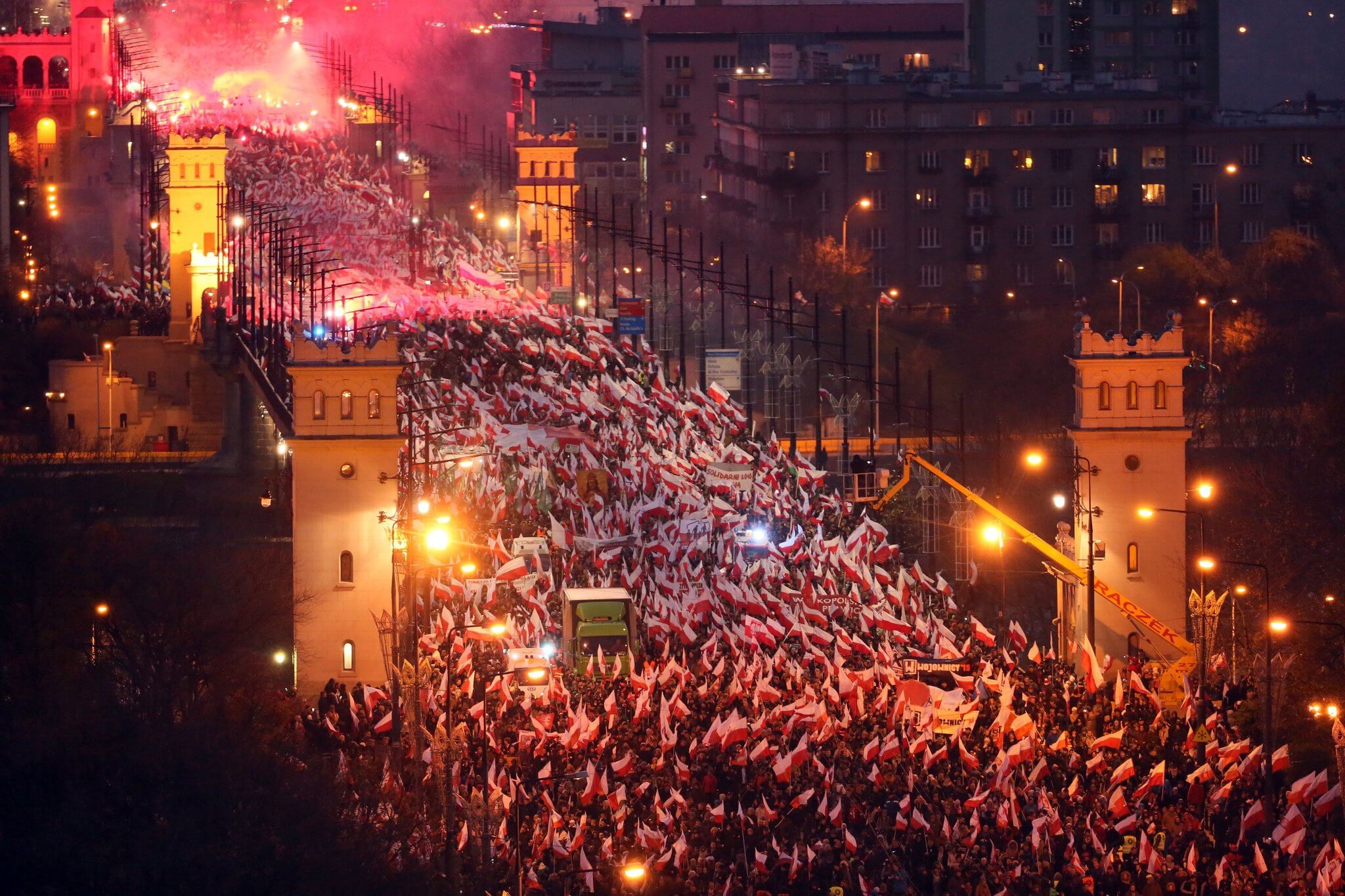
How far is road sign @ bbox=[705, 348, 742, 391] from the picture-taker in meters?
83.4

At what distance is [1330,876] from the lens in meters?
41.6

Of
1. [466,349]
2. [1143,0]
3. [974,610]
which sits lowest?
[974,610]

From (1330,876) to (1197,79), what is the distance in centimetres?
8861

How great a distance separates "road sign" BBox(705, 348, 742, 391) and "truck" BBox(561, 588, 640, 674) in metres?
27.4

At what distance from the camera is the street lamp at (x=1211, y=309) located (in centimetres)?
9162

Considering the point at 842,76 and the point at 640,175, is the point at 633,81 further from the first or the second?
the point at 842,76

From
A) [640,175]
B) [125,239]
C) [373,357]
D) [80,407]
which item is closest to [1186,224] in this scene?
[640,175]

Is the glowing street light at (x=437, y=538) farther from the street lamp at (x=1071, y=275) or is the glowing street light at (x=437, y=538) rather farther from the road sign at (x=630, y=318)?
the street lamp at (x=1071, y=275)

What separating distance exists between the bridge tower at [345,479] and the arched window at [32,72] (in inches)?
2590

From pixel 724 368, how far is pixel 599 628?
29.0 metres

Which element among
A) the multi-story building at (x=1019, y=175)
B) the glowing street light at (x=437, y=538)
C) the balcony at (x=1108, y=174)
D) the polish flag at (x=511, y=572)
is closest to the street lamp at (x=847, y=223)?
the multi-story building at (x=1019, y=175)

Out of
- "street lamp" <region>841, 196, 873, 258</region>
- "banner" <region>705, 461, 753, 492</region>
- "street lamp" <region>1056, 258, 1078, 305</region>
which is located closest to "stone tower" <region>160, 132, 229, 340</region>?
A: "banner" <region>705, 461, 753, 492</region>

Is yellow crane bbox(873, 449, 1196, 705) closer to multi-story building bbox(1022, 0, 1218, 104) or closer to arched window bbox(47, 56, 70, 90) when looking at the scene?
multi-story building bbox(1022, 0, 1218, 104)

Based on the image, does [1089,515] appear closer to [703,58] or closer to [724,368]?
[724,368]
